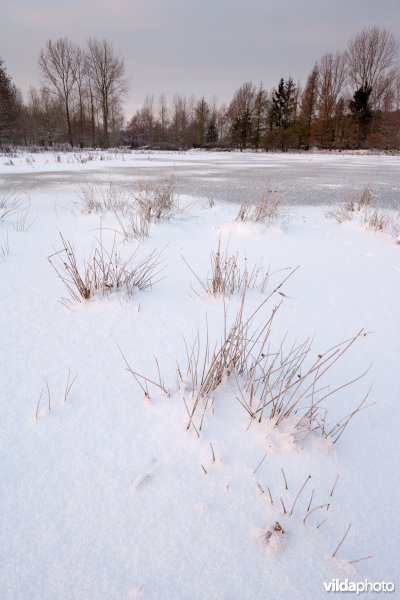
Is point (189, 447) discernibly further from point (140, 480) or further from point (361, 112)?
point (361, 112)

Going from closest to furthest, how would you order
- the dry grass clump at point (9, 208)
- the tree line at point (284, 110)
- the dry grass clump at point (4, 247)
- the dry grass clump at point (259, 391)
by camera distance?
1. the dry grass clump at point (259, 391)
2. the dry grass clump at point (4, 247)
3. the dry grass clump at point (9, 208)
4. the tree line at point (284, 110)

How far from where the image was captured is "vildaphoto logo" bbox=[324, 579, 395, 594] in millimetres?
723

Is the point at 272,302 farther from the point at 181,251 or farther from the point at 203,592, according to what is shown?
the point at 203,592

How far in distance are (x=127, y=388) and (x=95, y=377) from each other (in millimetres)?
158

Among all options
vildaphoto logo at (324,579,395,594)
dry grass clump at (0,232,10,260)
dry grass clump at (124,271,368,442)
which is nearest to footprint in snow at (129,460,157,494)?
dry grass clump at (124,271,368,442)

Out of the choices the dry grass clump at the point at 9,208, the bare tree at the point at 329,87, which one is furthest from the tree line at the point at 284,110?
the dry grass clump at the point at 9,208

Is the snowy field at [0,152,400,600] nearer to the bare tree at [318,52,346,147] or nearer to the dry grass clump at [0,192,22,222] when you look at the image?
the dry grass clump at [0,192,22,222]

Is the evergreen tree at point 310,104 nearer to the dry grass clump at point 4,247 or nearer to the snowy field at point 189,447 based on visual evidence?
the dry grass clump at point 4,247

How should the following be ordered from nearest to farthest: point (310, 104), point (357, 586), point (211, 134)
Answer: point (357, 586) → point (310, 104) → point (211, 134)

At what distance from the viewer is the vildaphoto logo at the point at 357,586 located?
72 centimetres

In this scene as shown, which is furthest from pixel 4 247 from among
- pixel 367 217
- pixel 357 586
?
pixel 367 217

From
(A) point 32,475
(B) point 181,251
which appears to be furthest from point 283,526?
(B) point 181,251

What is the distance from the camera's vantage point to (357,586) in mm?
727

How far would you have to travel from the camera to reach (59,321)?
175 centimetres
